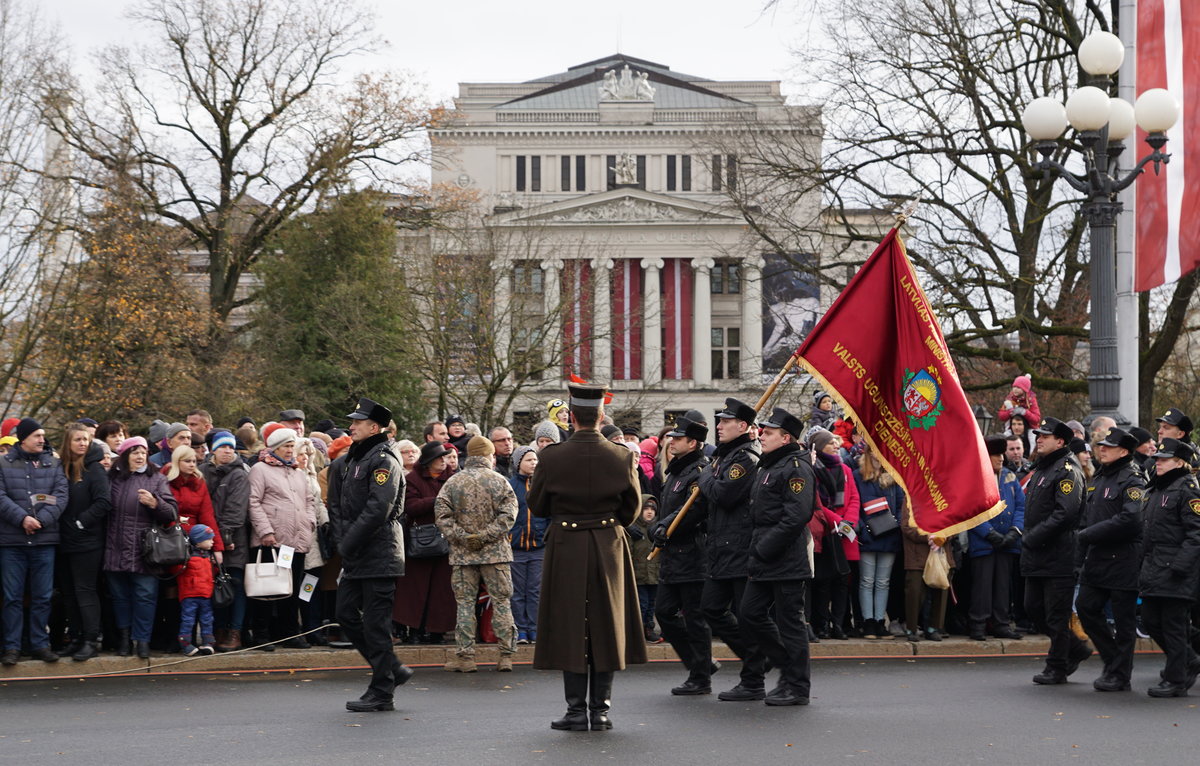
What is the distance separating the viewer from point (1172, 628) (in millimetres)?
11016

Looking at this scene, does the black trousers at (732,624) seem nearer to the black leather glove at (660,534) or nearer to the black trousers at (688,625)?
the black trousers at (688,625)

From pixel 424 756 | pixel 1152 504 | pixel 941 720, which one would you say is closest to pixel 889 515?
pixel 1152 504

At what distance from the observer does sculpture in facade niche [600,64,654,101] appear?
89188 mm

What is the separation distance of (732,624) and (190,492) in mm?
5098

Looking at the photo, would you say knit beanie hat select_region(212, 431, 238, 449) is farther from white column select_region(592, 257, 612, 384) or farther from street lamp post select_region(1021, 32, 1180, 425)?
white column select_region(592, 257, 612, 384)

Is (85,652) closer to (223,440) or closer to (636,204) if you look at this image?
(223,440)

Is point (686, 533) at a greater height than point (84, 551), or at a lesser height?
greater

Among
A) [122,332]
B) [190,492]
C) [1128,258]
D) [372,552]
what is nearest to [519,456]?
[190,492]

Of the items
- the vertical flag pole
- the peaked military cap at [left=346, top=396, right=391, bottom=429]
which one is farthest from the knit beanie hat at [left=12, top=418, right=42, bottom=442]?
the vertical flag pole

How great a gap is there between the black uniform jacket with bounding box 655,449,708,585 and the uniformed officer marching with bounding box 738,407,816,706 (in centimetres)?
61

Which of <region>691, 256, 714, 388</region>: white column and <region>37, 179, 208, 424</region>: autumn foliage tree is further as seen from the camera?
<region>691, 256, 714, 388</region>: white column

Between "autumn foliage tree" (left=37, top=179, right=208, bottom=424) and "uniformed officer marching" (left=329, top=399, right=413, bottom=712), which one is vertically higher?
"autumn foliage tree" (left=37, top=179, right=208, bottom=424)

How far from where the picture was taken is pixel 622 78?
8956 cm

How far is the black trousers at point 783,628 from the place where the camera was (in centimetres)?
1032
